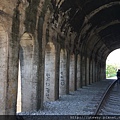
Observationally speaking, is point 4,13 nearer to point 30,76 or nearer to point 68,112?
point 30,76

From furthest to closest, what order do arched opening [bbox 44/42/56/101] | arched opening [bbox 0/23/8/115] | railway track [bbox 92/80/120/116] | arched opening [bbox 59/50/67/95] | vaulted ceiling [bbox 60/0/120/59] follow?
arched opening [bbox 59/50/67/95]
vaulted ceiling [bbox 60/0/120/59]
arched opening [bbox 44/42/56/101]
railway track [bbox 92/80/120/116]
arched opening [bbox 0/23/8/115]

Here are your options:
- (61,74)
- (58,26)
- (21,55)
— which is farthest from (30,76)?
(61,74)

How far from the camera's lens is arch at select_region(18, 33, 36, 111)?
33.7 feet

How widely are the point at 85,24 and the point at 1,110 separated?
13249 millimetres

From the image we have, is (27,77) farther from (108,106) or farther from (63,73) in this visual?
(63,73)

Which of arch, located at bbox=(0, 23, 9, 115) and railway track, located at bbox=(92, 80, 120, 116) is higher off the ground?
arch, located at bbox=(0, 23, 9, 115)

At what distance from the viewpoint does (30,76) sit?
1034 cm

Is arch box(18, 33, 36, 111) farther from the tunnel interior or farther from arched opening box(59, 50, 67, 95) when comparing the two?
arched opening box(59, 50, 67, 95)

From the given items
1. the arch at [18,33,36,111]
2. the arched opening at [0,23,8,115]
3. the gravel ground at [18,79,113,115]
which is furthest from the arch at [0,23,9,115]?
the arch at [18,33,36,111]

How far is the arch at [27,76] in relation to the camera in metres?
10.3

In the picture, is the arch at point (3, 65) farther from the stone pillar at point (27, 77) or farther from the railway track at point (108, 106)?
the railway track at point (108, 106)

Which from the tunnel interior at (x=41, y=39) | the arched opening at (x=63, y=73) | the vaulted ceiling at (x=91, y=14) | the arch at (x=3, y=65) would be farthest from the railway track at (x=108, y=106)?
the vaulted ceiling at (x=91, y=14)

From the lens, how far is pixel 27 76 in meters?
10.4

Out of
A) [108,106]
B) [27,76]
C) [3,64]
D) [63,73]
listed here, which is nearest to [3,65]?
[3,64]
